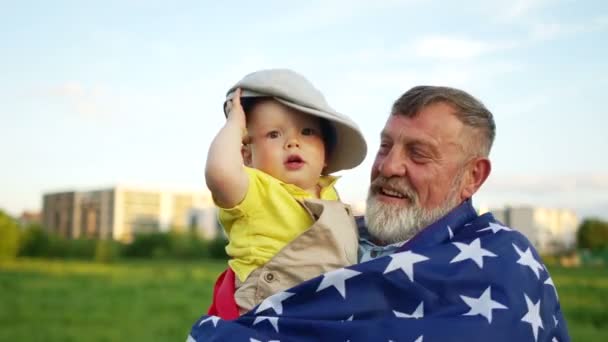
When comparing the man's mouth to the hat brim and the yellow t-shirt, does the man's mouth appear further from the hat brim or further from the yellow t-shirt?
the yellow t-shirt

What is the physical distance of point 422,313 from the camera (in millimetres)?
3096

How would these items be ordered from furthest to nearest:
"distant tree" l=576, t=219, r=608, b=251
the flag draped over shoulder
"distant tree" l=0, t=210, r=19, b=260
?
"distant tree" l=576, t=219, r=608, b=251, "distant tree" l=0, t=210, r=19, b=260, the flag draped over shoulder

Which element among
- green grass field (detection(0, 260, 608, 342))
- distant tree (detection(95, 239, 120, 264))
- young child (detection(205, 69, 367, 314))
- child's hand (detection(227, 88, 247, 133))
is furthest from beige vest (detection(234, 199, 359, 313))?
distant tree (detection(95, 239, 120, 264))

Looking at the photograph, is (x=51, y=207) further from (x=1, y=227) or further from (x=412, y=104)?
(x=412, y=104)

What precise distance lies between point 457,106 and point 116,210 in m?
115

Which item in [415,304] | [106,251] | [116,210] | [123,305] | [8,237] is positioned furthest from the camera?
[116,210]

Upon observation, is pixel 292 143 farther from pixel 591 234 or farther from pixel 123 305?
pixel 591 234

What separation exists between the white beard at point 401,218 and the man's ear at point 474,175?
7 cm

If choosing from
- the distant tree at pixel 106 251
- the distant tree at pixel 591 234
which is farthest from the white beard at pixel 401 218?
the distant tree at pixel 591 234

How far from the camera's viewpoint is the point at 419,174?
11.6ft

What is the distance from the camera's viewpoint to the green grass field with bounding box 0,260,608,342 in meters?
17.6

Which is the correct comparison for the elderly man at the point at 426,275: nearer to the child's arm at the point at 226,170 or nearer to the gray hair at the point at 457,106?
the gray hair at the point at 457,106

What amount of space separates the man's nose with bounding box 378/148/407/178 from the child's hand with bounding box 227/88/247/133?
0.62 m

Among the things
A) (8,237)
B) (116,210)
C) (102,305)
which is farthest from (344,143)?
(116,210)
